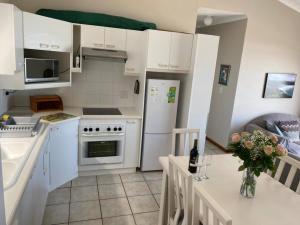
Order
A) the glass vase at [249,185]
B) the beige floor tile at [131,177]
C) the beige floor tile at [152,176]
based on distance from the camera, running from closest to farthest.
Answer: the glass vase at [249,185] < the beige floor tile at [131,177] < the beige floor tile at [152,176]

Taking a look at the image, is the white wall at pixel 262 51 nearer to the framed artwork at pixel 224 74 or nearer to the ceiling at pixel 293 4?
the ceiling at pixel 293 4

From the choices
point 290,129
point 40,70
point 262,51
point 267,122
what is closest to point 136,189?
point 40,70

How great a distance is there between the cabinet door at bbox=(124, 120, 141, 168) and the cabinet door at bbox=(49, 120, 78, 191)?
712 millimetres

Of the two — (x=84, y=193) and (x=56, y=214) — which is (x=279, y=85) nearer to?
(x=84, y=193)

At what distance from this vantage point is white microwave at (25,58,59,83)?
2.53m

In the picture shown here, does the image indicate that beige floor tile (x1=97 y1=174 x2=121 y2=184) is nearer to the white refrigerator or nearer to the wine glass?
the white refrigerator

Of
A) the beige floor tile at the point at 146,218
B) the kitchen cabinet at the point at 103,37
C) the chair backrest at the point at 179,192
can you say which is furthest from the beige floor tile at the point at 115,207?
the kitchen cabinet at the point at 103,37

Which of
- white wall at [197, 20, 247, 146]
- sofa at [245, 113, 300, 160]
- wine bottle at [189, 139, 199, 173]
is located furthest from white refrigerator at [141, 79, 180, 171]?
sofa at [245, 113, 300, 160]

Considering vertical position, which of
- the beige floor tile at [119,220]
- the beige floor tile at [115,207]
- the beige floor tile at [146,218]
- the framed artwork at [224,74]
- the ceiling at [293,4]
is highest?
the ceiling at [293,4]

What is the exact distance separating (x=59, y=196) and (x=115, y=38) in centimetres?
218

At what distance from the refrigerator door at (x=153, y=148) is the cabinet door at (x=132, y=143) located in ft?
0.36

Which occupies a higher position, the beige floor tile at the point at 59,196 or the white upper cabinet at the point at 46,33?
the white upper cabinet at the point at 46,33

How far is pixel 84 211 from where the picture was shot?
2.63 metres

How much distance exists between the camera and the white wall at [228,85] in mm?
4411
